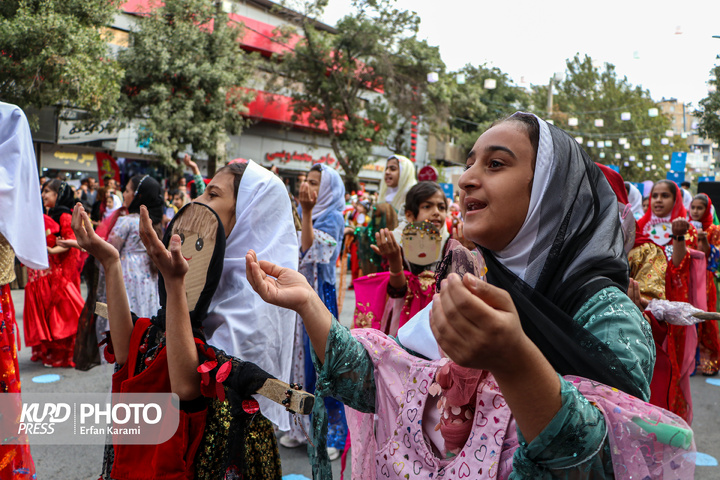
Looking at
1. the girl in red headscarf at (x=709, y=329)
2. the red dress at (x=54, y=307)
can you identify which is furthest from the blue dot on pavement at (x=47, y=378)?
the girl in red headscarf at (x=709, y=329)

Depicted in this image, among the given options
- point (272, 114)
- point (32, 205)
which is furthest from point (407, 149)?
point (32, 205)

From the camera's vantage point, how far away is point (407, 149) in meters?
28.0

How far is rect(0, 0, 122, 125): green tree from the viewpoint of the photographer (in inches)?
388

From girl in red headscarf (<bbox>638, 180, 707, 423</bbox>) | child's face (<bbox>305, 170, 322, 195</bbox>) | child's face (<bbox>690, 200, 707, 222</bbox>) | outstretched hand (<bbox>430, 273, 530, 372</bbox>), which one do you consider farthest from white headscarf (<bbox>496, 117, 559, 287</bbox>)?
child's face (<bbox>690, 200, 707, 222</bbox>)

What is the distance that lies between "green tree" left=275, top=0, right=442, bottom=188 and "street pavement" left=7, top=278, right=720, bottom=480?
15052 millimetres

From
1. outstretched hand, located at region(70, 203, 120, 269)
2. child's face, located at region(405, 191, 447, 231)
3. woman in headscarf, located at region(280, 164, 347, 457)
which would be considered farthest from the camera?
woman in headscarf, located at region(280, 164, 347, 457)

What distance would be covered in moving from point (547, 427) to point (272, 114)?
22850mm

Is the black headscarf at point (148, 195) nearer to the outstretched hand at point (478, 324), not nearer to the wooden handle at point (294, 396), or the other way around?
the wooden handle at point (294, 396)

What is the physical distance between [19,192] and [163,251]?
1492mm

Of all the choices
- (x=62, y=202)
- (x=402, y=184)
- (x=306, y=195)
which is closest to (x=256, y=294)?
(x=306, y=195)

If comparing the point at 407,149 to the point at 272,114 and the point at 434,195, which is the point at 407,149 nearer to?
the point at 272,114

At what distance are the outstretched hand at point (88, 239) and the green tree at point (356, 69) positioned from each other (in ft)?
58.1

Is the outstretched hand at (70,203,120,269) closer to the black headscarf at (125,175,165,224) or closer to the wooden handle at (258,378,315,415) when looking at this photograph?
the wooden handle at (258,378,315,415)

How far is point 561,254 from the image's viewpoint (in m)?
1.10
